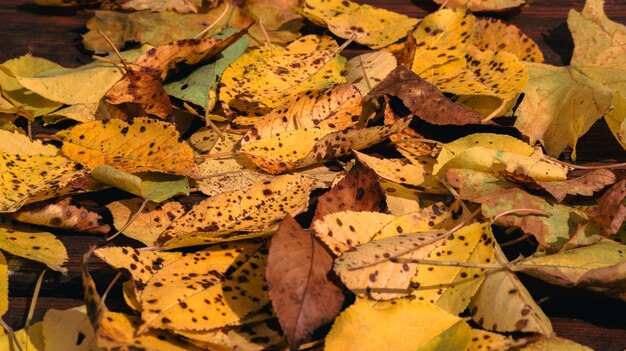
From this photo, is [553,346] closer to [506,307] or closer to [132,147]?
[506,307]

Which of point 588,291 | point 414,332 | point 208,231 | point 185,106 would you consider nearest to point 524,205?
point 588,291

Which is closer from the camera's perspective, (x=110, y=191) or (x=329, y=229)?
(x=329, y=229)

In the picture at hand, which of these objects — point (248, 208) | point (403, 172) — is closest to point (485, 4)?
point (403, 172)

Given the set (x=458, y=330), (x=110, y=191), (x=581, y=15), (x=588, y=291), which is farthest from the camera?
(x=581, y=15)

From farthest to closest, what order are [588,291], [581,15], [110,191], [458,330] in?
[581,15]
[110,191]
[588,291]
[458,330]

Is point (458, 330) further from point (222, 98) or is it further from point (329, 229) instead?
point (222, 98)

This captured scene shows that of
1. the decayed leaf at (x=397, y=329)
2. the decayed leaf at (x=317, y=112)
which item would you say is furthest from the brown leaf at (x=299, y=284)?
the decayed leaf at (x=317, y=112)

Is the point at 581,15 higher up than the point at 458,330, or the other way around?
the point at 581,15
